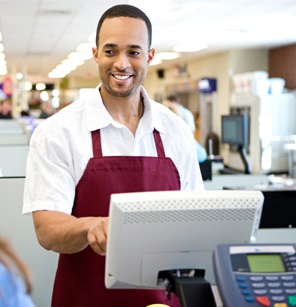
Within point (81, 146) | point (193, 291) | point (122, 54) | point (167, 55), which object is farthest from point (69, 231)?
point (167, 55)

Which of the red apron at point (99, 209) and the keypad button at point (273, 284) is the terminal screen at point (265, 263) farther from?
the red apron at point (99, 209)

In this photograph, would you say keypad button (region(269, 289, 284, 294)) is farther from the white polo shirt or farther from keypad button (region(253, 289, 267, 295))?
the white polo shirt

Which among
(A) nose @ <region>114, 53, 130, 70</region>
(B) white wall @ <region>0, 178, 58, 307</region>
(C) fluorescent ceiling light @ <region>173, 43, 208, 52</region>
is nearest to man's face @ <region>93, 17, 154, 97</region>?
(A) nose @ <region>114, 53, 130, 70</region>

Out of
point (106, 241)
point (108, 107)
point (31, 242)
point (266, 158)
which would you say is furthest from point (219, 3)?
point (106, 241)

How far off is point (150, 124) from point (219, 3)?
650cm

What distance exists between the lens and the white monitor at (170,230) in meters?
1.24

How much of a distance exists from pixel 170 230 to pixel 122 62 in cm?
66

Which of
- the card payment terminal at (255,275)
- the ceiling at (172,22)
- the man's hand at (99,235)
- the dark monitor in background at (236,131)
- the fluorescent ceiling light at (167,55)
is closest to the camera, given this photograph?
the card payment terminal at (255,275)

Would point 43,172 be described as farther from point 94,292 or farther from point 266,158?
point 266,158

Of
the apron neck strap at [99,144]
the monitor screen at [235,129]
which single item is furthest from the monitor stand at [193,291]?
the monitor screen at [235,129]

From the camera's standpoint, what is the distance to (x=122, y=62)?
5.87 ft

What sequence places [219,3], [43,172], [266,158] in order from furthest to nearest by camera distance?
[266,158]
[219,3]
[43,172]

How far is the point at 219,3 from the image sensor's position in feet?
26.7

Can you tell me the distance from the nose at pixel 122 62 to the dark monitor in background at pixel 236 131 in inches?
237
